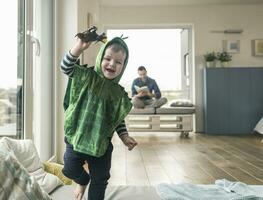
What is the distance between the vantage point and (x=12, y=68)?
207 centimetres

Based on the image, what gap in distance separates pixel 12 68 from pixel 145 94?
3.61 metres

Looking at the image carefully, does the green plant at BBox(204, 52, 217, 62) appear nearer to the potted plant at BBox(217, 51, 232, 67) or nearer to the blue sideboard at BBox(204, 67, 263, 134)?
the potted plant at BBox(217, 51, 232, 67)

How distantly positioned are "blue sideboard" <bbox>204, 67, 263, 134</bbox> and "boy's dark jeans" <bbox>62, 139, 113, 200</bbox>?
4964mm

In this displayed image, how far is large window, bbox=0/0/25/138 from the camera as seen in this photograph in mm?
1992

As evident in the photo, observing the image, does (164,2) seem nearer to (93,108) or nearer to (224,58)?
(224,58)

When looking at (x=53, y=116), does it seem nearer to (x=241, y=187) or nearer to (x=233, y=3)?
(x=241, y=187)

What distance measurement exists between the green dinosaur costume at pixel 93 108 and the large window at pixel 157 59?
5315mm

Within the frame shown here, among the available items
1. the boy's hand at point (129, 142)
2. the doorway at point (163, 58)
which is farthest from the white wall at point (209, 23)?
the boy's hand at point (129, 142)

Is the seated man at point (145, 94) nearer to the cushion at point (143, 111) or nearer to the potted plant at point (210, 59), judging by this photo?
the cushion at point (143, 111)

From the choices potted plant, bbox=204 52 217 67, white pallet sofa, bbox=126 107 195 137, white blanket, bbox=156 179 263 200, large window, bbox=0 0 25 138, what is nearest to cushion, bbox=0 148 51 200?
white blanket, bbox=156 179 263 200

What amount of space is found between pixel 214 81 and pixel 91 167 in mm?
5051

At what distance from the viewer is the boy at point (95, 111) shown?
43.4 inches

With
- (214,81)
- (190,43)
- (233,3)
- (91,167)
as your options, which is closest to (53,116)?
(91,167)

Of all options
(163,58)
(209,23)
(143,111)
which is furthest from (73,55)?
(163,58)
